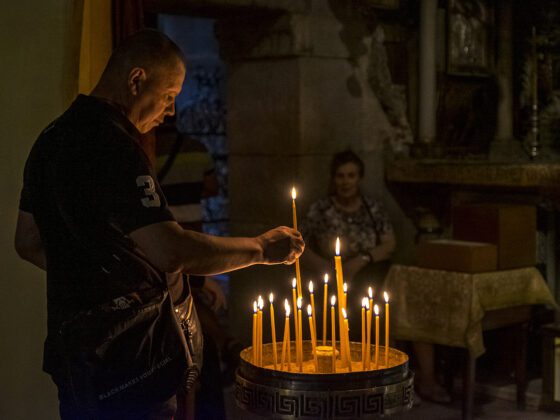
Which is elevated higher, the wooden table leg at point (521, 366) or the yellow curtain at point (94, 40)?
the yellow curtain at point (94, 40)

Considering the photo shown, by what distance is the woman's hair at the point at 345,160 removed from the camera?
5809 mm

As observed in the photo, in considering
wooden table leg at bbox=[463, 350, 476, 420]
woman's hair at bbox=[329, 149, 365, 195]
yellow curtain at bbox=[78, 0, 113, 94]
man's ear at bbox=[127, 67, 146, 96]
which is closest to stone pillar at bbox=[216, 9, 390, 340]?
woman's hair at bbox=[329, 149, 365, 195]

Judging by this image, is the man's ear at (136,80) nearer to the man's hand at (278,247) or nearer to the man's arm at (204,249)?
the man's arm at (204,249)

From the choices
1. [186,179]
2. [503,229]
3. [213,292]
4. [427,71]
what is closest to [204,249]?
[213,292]

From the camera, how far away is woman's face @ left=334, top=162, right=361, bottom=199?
19.0ft

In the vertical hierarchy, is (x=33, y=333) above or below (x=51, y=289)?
below

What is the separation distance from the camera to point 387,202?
21.3ft

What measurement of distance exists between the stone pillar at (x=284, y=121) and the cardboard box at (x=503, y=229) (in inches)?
39.6

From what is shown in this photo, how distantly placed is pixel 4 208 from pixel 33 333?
0.51m

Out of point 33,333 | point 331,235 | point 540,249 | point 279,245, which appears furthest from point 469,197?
A: point 279,245

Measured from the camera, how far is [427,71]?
6.46m

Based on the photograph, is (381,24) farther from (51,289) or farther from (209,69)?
(51,289)

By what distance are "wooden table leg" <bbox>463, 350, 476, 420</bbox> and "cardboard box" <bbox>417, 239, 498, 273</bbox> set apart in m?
0.41

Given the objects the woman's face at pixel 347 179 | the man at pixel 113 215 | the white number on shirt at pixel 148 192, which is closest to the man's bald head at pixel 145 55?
the man at pixel 113 215
